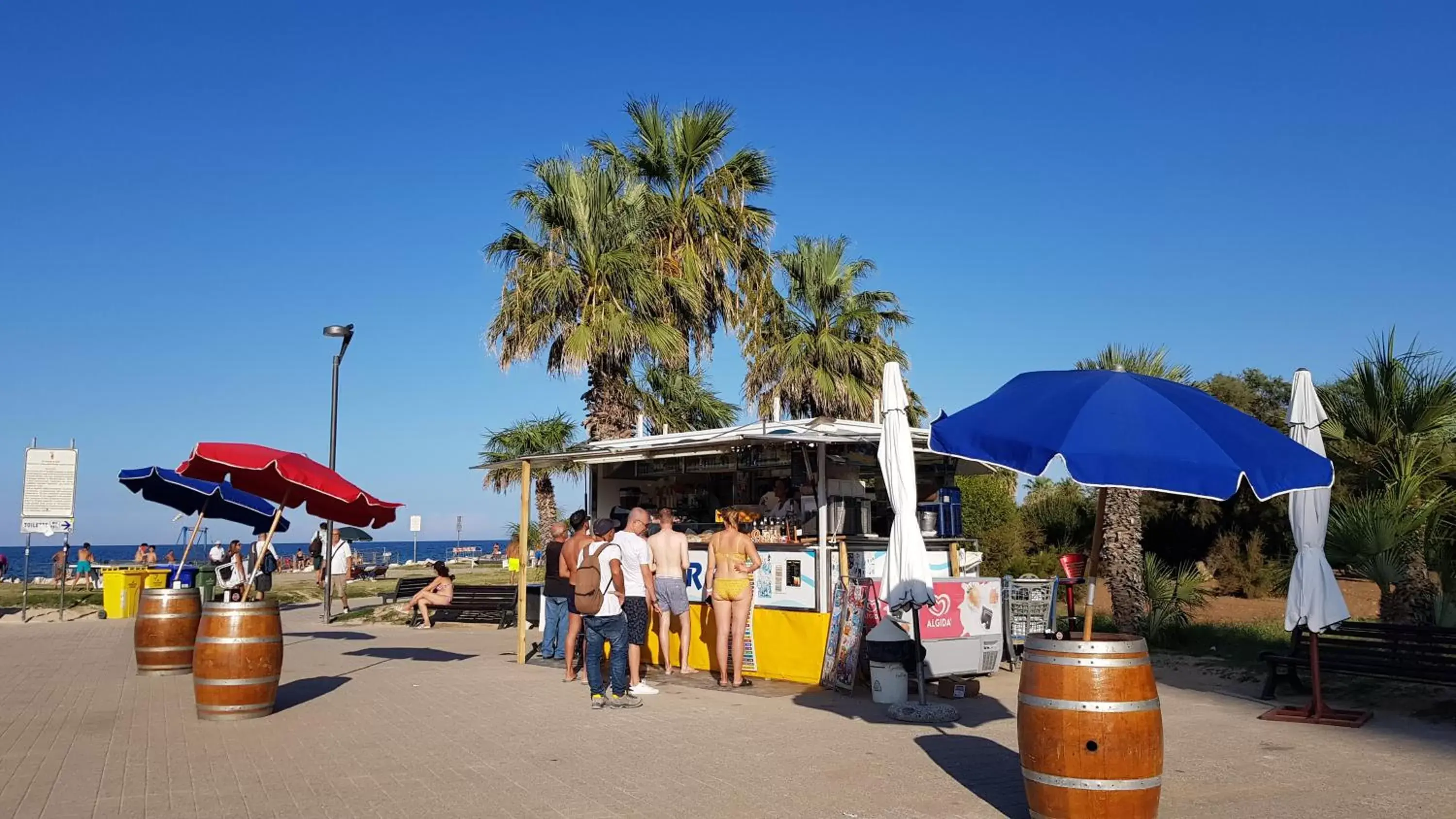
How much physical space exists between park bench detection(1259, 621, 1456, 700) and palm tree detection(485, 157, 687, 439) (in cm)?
1283

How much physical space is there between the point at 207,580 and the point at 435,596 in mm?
5334

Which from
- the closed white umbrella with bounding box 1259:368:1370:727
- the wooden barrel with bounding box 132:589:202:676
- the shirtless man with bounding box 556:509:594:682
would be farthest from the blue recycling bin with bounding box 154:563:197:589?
the closed white umbrella with bounding box 1259:368:1370:727

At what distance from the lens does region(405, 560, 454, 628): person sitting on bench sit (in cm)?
1966

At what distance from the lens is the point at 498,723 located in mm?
9570

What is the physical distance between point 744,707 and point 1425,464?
24.5 feet

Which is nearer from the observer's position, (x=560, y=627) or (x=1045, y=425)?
(x=1045, y=425)

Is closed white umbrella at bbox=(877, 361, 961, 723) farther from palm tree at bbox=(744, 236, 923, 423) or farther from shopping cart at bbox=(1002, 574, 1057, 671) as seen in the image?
palm tree at bbox=(744, 236, 923, 423)

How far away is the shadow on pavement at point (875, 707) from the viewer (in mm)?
9680

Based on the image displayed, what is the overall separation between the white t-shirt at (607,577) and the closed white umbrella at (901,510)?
2416mm

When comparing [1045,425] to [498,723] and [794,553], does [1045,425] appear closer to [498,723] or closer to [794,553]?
[498,723]

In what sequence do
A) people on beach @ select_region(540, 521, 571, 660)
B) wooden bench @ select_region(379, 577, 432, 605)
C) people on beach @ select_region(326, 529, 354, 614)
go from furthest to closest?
people on beach @ select_region(326, 529, 354, 614)
wooden bench @ select_region(379, 577, 432, 605)
people on beach @ select_region(540, 521, 571, 660)

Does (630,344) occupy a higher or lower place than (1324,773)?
higher

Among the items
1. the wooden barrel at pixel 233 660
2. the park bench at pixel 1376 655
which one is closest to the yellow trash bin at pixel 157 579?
the wooden barrel at pixel 233 660

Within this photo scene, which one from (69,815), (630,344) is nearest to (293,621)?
(630,344)
